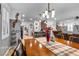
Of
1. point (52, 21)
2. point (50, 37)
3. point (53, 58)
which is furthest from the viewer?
point (50, 37)

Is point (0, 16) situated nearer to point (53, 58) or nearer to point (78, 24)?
point (53, 58)

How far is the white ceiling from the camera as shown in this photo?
93.4 inches

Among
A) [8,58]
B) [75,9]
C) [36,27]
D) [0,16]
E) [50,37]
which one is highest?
[75,9]

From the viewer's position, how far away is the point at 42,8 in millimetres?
2533

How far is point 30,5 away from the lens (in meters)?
2.38

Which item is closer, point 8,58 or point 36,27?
point 8,58

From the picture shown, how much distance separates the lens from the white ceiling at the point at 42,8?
237 cm

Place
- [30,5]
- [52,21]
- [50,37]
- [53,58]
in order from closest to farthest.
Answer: [53,58] < [30,5] < [52,21] < [50,37]

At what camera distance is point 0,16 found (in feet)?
7.83

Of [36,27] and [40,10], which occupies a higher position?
[40,10]

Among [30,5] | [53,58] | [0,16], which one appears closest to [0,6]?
[0,16]

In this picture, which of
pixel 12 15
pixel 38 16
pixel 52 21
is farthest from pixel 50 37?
pixel 12 15

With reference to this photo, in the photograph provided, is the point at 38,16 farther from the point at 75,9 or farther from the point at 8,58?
the point at 8,58

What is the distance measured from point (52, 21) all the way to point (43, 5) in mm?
396
